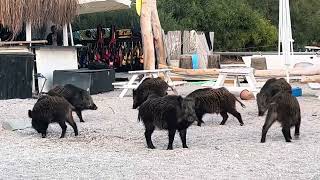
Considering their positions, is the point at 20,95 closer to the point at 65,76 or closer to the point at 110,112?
the point at 65,76

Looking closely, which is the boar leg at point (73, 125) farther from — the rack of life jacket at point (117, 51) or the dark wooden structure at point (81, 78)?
the rack of life jacket at point (117, 51)

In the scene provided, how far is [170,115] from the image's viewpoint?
8766 mm

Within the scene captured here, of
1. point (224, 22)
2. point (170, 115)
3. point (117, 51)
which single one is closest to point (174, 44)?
point (117, 51)

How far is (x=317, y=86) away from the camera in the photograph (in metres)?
15.3

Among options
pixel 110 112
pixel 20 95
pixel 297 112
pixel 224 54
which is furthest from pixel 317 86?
pixel 224 54

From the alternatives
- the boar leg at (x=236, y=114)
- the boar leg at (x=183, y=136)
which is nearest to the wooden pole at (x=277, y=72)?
the boar leg at (x=236, y=114)

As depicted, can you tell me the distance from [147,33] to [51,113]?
9.96 m

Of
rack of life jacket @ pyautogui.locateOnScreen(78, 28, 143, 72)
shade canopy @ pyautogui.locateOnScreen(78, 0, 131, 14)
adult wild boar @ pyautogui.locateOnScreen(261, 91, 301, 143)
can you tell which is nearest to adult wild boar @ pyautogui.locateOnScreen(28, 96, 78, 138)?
adult wild boar @ pyautogui.locateOnScreen(261, 91, 301, 143)

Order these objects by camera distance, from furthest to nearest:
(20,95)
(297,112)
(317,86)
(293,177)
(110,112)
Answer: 1. (20,95)
2. (317,86)
3. (110,112)
4. (297,112)
5. (293,177)

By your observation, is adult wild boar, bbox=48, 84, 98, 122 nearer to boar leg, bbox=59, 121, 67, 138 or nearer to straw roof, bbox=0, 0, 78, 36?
boar leg, bbox=59, 121, 67, 138

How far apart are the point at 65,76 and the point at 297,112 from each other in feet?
30.6

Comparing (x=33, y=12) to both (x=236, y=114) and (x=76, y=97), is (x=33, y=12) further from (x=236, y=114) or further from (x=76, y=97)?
(x=236, y=114)

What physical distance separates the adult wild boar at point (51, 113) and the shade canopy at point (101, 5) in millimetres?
9538

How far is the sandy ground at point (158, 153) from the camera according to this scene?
7246 mm
